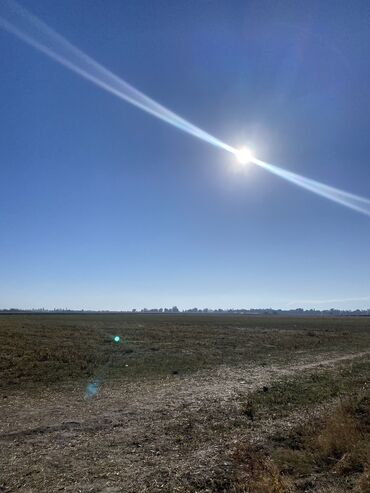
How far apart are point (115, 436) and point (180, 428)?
2.21 m

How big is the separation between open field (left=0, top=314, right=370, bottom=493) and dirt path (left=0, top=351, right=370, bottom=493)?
37 millimetres

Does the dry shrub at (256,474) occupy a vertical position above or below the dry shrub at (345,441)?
below

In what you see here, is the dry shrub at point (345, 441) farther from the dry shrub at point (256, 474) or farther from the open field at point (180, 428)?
the dry shrub at point (256, 474)

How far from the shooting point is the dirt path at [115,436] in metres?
9.49

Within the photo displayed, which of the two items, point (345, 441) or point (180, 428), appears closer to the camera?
point (345, 441)

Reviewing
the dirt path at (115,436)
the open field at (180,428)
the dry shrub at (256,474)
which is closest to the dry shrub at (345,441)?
the open field at (180,428)

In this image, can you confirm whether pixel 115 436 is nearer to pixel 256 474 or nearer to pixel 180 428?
pixel 180 428

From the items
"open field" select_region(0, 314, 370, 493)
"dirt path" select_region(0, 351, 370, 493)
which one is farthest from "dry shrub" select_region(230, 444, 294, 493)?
"dirt path" select_region(0, 351, 370, 493)

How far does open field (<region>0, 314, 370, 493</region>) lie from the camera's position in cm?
943

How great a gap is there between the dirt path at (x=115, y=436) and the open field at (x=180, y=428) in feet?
0.12

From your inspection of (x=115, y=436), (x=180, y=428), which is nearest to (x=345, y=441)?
(x=180, y=428)

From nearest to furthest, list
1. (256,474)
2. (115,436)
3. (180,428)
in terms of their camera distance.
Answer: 1. (256,474)
2. (115,436)
3. (180,428)

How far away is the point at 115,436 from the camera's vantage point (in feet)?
41.7

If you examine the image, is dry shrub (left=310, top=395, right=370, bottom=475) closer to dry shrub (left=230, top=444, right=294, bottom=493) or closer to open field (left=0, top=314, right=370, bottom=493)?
open field (left=0, top=314, right=370, bottom=493)
